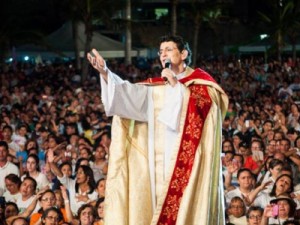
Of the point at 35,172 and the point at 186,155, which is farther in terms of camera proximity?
the point at 35,172

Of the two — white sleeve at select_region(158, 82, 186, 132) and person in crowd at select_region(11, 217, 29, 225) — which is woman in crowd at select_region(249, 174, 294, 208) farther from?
white sleeve at select_region(158, 82, 186, 132)

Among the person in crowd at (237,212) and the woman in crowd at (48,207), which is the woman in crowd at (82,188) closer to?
the woman in crowd at (48,207)

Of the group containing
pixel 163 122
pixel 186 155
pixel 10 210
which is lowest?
pixel 10 210

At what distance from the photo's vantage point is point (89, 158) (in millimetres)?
10359

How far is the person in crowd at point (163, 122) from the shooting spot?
563 centimetres

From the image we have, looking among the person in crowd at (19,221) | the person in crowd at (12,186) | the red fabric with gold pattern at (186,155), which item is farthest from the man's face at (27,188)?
the red fabric with gold pattern at (186,155)

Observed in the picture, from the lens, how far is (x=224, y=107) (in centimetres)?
589

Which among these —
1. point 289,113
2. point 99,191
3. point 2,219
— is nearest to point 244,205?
point 99,191

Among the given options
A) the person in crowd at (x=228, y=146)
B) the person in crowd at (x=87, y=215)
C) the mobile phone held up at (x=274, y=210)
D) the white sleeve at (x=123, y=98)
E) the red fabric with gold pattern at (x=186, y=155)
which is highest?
the white sleeve at (x=123, y=98)

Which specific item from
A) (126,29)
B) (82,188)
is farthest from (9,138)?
(126,29)

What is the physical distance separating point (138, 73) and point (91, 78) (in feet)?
7.24

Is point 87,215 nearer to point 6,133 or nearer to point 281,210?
point 281,210

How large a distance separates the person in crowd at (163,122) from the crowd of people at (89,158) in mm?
1901

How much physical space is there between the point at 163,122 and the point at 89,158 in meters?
4.79
